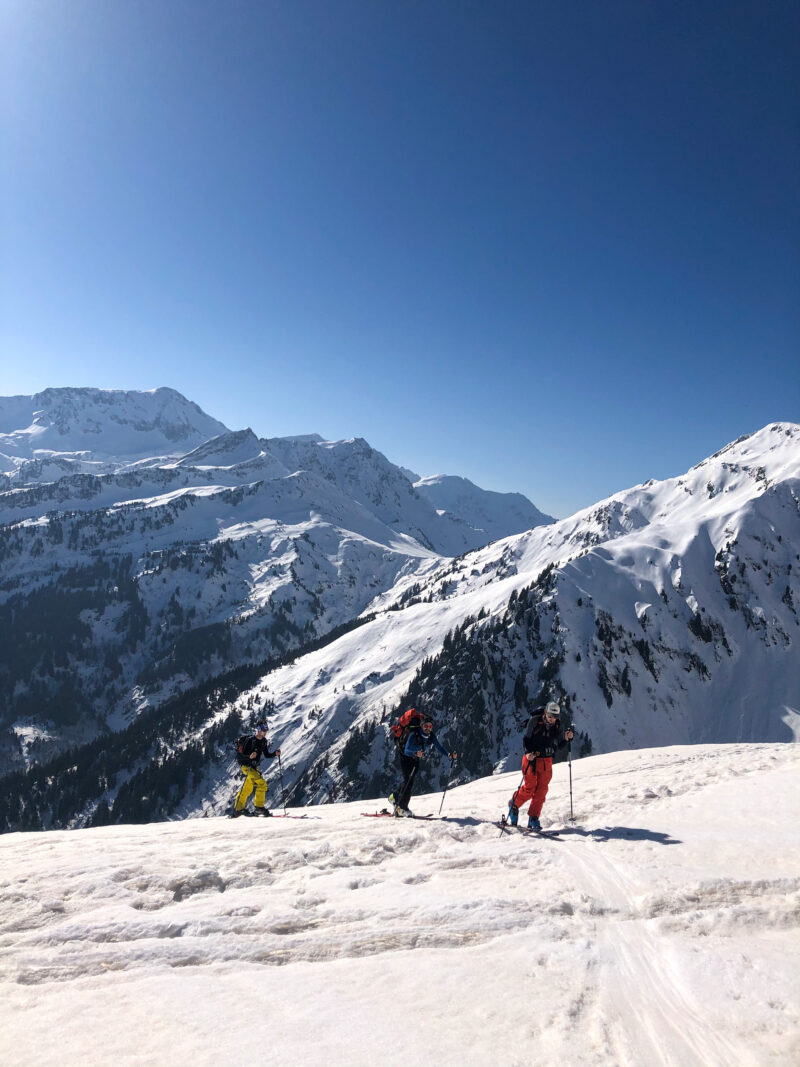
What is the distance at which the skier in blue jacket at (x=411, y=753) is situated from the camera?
14.4 m

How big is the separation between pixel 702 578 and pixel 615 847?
154 m

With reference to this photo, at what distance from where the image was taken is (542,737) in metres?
12.8

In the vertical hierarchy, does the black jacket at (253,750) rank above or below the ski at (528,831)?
above

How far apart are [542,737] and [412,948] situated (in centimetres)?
728

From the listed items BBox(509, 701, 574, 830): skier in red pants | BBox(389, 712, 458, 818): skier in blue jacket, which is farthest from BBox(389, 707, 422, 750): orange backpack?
BBox(509, 701, 574, 830): skier in red pants

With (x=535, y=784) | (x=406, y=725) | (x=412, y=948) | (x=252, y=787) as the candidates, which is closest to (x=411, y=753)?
(x=406, y=725)

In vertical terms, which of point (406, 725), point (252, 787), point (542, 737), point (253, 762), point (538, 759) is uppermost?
point (542, 737)

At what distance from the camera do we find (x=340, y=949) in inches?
254

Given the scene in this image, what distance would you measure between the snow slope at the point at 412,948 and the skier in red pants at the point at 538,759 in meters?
0.97

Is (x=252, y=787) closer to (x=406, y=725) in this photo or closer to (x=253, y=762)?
(x=253, y=762)

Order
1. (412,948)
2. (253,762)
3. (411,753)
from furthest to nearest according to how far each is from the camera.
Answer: (253,762) → (411,753) → (412,948)

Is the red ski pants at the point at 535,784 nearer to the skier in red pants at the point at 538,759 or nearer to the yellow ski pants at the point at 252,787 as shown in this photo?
the skier in red pants at the point at 538,759

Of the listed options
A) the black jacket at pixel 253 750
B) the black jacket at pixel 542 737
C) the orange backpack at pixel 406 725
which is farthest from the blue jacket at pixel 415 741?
the black jacket at pixel 253 750

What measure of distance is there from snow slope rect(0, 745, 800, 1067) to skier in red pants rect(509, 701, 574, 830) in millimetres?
969
